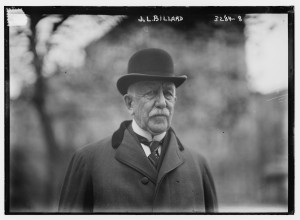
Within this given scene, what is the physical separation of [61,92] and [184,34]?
1435 mm

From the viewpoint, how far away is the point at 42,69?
425 centimetres

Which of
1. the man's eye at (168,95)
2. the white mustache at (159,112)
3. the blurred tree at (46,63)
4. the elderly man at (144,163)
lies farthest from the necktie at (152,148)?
the blurred tree at (46,63)

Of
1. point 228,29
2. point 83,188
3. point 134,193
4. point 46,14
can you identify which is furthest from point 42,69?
point 228,29

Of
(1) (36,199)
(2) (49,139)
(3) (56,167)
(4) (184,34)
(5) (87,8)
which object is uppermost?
(5) (87,8)

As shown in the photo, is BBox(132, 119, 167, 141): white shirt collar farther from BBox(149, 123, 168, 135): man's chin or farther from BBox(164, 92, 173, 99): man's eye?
BBox(164, 92, 173, 99): man's eye

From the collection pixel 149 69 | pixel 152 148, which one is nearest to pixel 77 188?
pixel 152 148

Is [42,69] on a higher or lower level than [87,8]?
lower

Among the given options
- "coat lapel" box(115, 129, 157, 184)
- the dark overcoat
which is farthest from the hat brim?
"coat lapel" box(115, 129, 157, 184)

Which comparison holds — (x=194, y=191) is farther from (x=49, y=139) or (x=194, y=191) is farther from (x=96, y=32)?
(x=96, y=32)

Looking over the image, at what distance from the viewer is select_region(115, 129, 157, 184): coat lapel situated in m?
4.07

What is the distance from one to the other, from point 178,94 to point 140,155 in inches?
29.7

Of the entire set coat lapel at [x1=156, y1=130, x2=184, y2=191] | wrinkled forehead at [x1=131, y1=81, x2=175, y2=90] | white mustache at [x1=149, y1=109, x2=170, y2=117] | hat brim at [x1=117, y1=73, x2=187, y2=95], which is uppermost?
hat brim at [x1=117, y1=73, x2=187, y2=95]

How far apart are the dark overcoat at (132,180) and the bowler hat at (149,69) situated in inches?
19.3

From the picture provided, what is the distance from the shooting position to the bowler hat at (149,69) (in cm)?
413
